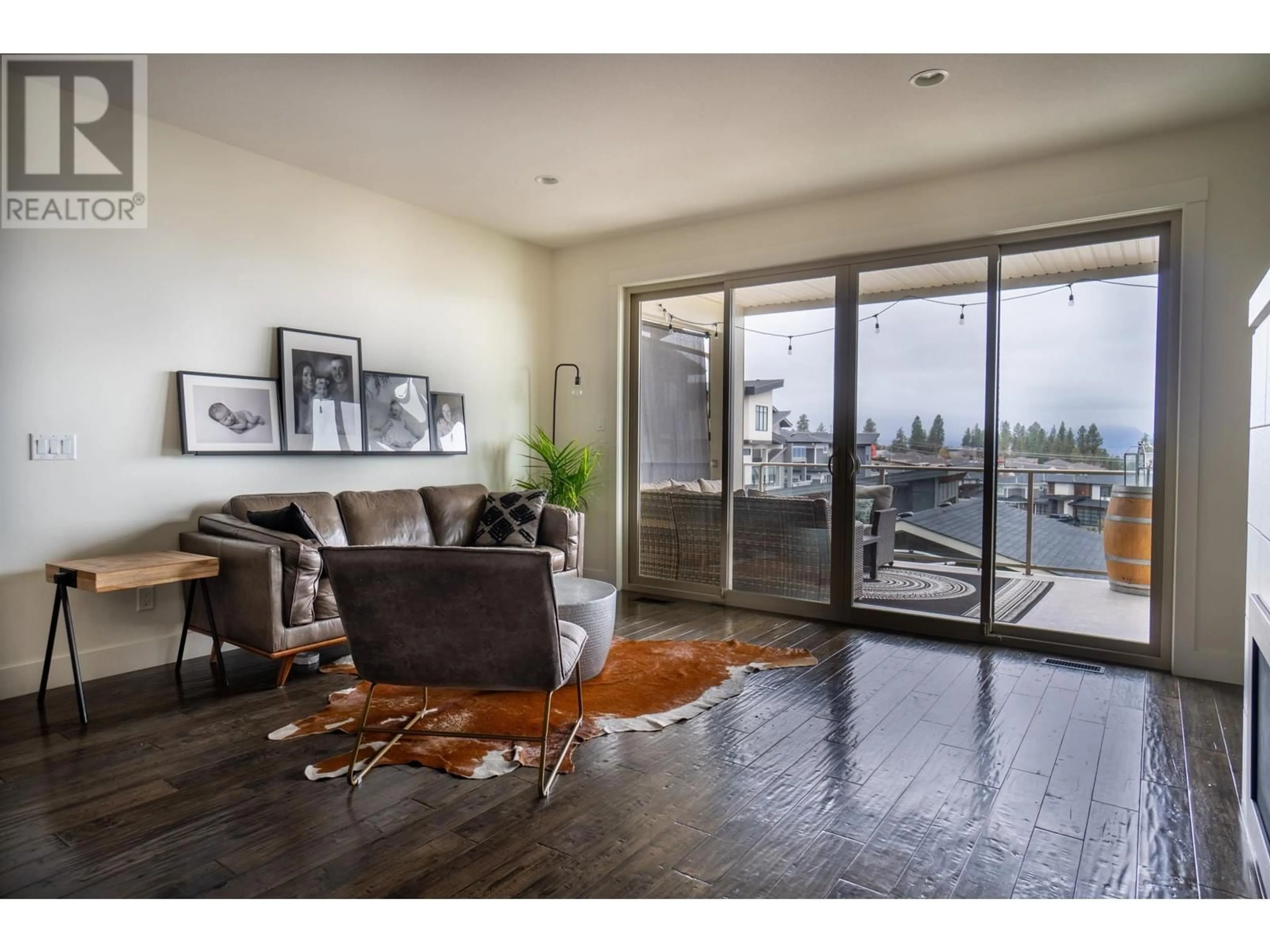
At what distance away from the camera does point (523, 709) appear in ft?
10.2

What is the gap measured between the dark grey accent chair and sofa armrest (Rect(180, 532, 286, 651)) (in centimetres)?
110

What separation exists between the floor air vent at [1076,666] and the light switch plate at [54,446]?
5.00 m

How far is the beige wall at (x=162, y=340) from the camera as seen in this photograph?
10.9ft

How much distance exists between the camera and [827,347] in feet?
16.1

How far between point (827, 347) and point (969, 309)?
89 cm

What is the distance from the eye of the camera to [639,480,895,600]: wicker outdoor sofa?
4.88 meters

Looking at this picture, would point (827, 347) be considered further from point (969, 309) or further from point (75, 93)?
point (75, 93)

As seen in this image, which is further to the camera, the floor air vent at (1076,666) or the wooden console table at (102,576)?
the floor air vent at (1076,666)

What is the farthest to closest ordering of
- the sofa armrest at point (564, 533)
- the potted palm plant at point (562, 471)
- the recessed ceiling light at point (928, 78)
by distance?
the potted palm plant at point (562, 471) → the sofa armrest at point (564, 533) → the recessed ceiling light at point (928, 78)

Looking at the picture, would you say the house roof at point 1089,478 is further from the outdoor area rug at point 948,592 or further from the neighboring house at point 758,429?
the neighboring house at point 758,429

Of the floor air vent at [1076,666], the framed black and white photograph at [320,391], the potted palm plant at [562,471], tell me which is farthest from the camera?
the potted palm plant at [562,471]

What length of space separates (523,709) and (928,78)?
326 cm

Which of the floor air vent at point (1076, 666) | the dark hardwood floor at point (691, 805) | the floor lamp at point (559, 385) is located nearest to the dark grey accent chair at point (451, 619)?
the dark hardwood floor at point (691, 805)
